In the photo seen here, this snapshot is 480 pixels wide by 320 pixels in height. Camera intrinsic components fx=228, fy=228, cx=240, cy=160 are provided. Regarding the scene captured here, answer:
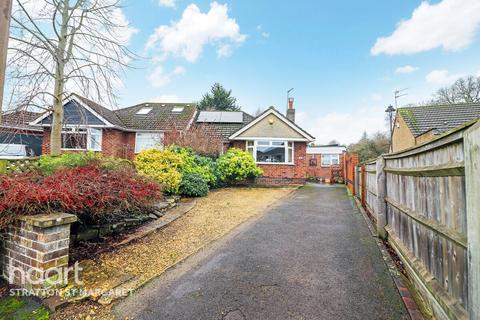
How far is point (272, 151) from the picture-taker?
591 inches

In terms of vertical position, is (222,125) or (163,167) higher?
(222,125)

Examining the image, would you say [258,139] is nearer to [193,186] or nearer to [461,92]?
[193,186]

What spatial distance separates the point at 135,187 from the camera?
416cm

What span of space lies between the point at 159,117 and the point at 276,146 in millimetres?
9126

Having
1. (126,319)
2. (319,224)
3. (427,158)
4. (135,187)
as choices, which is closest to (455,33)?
(319,224)

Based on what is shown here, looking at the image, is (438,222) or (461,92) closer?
(438,222)

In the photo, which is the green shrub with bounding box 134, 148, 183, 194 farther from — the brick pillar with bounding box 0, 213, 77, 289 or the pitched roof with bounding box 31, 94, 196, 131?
the pitched roof with bounding box 31, 94, 196, 131

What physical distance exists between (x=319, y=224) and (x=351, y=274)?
8.51ft

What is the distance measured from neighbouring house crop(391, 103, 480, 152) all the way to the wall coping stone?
15.9m

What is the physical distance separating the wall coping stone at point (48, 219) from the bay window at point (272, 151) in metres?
12.5

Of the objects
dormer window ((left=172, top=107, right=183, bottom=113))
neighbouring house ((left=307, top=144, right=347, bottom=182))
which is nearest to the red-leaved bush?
dormer window ((left=172, top=107, right=183, bottom=113))

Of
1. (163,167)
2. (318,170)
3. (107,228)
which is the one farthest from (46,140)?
(318,170)

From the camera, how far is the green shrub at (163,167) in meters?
7.66

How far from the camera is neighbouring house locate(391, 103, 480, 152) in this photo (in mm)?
13203
